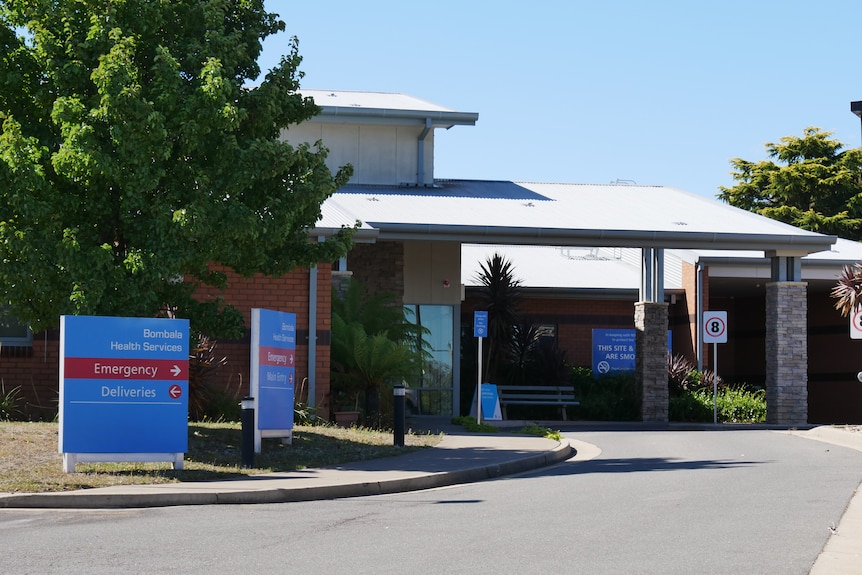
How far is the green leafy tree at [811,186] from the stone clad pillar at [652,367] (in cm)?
2534

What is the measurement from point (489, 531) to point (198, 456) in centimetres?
614

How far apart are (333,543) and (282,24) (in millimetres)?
10061

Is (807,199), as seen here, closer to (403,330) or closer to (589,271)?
(589,271)

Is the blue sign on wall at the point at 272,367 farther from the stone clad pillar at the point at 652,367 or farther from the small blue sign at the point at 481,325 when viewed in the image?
the stone clad pillar at the point at 652,367

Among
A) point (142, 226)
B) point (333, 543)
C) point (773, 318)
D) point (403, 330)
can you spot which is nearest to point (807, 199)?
point (773, 318)

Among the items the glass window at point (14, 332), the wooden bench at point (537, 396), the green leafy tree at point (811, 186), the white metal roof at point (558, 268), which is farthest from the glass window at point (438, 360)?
the green leafy tree at point (811, 186)

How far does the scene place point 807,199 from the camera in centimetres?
5356

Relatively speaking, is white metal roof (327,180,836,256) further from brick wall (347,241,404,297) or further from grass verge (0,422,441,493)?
grass verge (0,422,441,493)

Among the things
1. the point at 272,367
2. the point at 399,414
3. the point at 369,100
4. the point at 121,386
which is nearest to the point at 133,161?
the point at 121,386

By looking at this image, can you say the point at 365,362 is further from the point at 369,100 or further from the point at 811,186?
the point at 811,186

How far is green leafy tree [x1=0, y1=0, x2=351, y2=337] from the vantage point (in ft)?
47.2

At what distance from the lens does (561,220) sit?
27.0 meters

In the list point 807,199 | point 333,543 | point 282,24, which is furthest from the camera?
point 807,199

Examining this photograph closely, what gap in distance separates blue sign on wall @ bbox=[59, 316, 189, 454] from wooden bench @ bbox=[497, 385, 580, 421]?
15541mm
